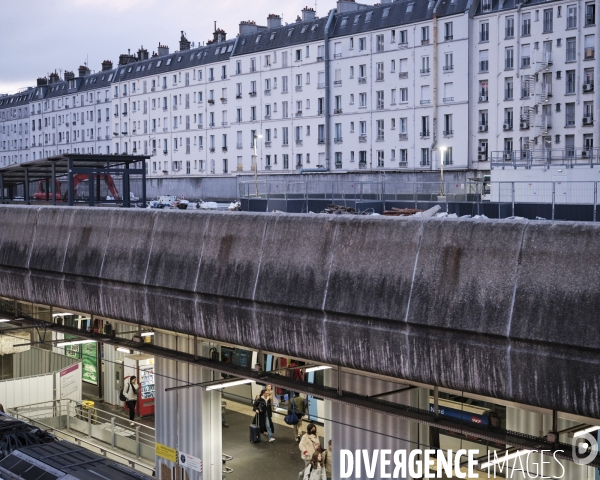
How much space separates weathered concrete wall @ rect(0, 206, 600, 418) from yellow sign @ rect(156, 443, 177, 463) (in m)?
2.30

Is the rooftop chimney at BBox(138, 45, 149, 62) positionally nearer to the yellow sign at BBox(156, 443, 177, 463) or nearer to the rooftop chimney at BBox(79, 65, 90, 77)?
the rooftop chimney at BBox(79, 65, 90, 77)

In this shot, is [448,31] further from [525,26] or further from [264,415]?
[264,415]

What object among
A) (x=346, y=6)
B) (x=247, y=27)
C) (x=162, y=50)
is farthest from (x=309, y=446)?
(x=162, y=50)

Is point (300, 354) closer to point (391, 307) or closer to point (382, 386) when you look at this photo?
point (382, 386)

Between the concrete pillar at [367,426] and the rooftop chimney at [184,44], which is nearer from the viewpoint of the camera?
the concrete pillar at [367,426]

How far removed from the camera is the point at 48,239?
17016mm

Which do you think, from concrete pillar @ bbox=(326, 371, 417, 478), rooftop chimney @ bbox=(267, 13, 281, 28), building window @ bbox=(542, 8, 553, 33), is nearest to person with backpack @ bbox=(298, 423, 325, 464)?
concrete pillar @ bbox=(326, 371, 417, 478)

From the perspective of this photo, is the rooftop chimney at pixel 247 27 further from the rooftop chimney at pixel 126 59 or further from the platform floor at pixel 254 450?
the platform floor at pixel 254 450

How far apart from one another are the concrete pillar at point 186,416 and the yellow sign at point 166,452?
0.06m

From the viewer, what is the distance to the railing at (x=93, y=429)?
19141 millimetres

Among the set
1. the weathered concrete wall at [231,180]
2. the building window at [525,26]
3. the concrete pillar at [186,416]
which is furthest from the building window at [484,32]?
the concrete pillar at [186,416]

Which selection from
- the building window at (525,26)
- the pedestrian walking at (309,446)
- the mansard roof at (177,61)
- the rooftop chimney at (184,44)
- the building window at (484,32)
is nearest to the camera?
the pedestrian walking at (309,446)

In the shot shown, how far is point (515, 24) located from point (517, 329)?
59708mm

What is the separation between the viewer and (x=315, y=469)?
16.3 meters
